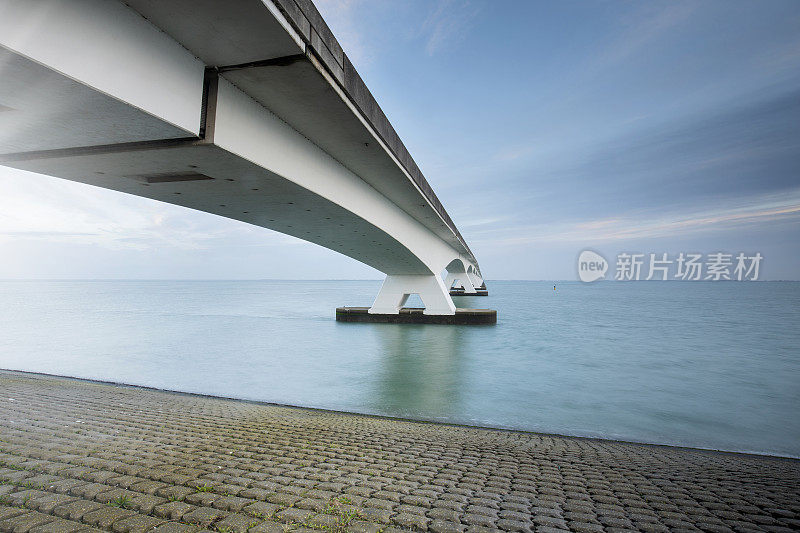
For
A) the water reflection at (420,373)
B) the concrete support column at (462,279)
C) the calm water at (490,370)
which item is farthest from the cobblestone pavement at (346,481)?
the concrete support column at (462,279)

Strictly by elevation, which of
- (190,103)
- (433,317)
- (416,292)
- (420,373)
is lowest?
(420,373)

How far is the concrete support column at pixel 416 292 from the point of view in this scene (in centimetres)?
2903

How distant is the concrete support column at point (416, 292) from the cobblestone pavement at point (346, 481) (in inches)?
854

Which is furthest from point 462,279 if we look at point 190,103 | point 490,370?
point 190,103

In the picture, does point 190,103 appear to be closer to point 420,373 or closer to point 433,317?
point 420,373

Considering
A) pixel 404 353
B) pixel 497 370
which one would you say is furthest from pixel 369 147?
pixel 404 353

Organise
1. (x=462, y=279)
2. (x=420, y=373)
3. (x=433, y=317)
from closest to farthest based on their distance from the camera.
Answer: (x=420, y=373), (x=433, y=317), (x=462, y=279)

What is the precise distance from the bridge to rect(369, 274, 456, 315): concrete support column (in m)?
18.5

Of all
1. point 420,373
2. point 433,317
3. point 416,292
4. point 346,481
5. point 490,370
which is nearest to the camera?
point 346,481

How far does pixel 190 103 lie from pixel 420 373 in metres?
12.5

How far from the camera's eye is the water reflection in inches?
437

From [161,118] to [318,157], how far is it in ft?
16.1

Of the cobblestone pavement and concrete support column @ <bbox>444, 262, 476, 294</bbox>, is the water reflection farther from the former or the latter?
concrete support column @ <bbox>444, 262, 476, 294</bbox>

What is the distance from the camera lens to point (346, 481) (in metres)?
4.29
